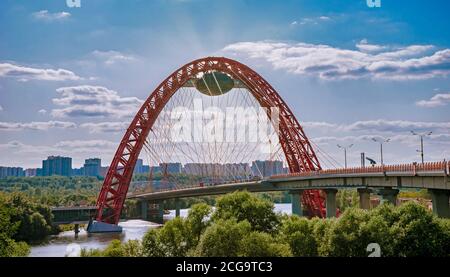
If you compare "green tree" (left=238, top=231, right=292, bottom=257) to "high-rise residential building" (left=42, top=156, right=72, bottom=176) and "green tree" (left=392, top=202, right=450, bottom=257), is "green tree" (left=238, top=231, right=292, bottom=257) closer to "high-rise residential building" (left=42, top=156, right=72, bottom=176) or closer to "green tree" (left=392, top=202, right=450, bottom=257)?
"green tree" (left=392, top=202, right=450, bottom=257)

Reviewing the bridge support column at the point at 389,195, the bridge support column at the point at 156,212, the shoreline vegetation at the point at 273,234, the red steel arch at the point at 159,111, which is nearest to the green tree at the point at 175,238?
the shoreline vegetation at the point at 273,234

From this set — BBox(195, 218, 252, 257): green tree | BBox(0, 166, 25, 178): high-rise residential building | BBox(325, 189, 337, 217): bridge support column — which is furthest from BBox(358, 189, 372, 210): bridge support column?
BBox(0, 166, 25, 178): high-rise residential building

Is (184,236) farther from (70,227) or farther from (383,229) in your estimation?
(70,227)

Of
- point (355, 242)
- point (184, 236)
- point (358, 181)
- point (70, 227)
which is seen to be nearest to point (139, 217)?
point (70, 227)

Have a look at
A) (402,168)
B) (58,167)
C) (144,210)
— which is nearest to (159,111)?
(144,210)

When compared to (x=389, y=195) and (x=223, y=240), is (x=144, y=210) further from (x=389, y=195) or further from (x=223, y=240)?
(x=223, y=240)
